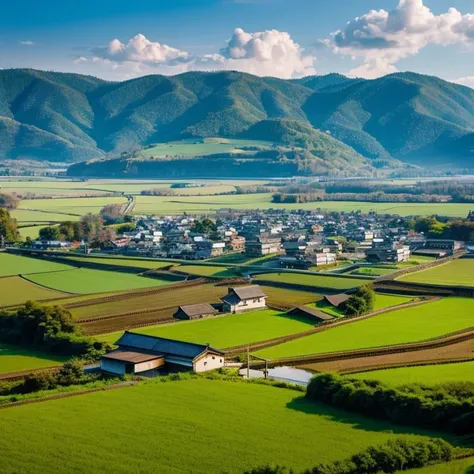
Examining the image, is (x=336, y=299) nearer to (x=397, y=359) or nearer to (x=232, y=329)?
(x=232, y=329)

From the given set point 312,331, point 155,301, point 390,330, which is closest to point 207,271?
point 155,301

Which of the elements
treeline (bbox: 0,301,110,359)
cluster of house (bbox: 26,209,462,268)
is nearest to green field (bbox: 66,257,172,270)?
cluster of house (bbox: 26,209,462,268)

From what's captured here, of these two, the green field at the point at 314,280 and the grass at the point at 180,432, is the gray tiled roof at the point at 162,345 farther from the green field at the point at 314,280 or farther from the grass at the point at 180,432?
the green field at the point at 314,280

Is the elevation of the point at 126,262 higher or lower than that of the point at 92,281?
higher

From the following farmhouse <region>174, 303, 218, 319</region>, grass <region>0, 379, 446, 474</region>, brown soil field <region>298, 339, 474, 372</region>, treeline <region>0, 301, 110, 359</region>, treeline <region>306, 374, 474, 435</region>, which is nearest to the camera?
grass <region>0, 379, 446, 474</region>

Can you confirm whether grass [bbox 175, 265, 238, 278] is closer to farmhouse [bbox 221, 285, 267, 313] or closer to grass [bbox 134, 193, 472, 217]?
farmhouse [bbox 221, 285, 267, 313]

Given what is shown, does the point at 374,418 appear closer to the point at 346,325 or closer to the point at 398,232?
the point at 346,325
